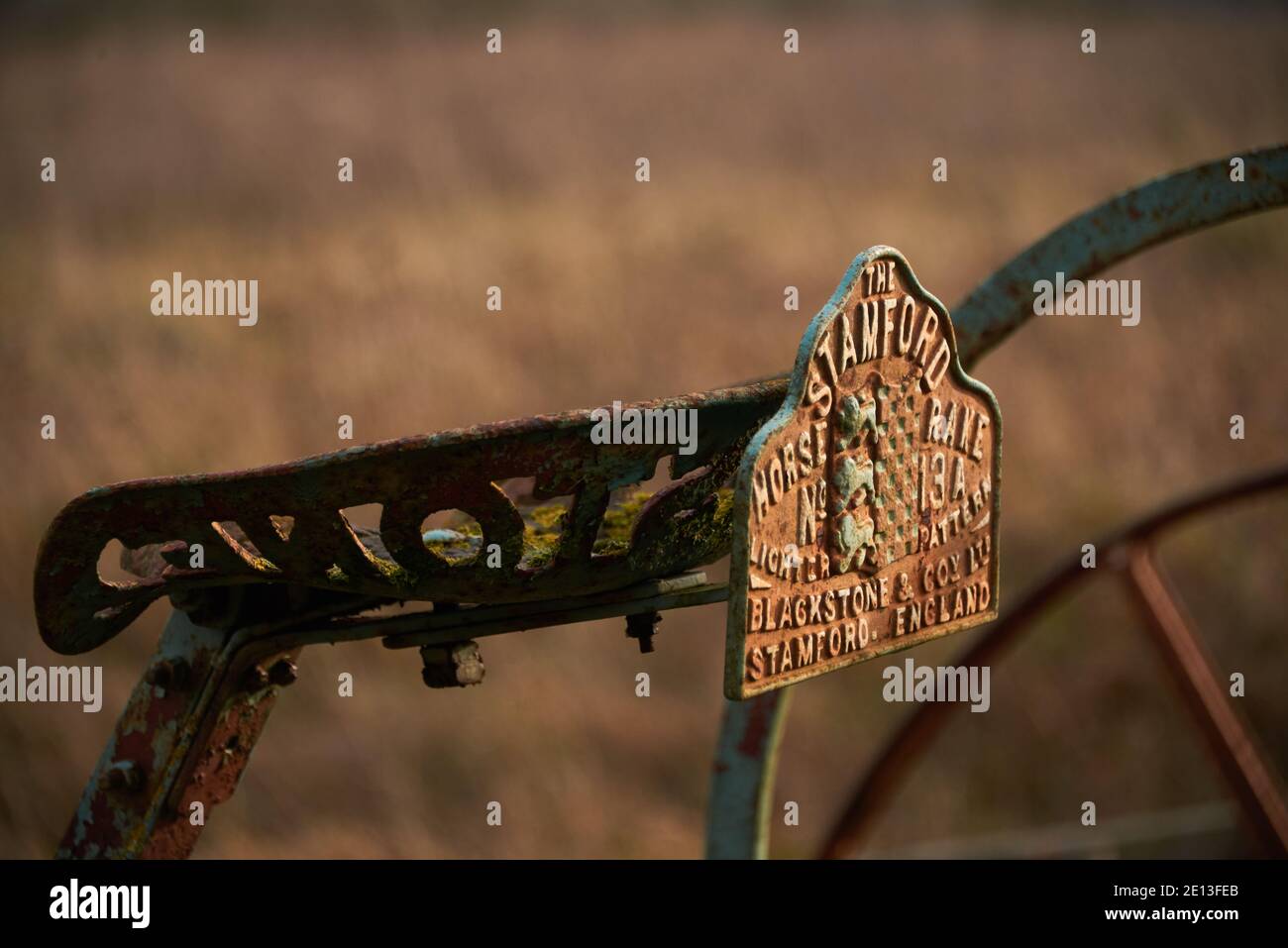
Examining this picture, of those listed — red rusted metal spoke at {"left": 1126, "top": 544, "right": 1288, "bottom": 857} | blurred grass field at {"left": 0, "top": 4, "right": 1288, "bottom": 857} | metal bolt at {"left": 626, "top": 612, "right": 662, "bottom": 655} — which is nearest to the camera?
metal bolt at {"left": 626, "top": 612, "right": 662, "bottom": 655}

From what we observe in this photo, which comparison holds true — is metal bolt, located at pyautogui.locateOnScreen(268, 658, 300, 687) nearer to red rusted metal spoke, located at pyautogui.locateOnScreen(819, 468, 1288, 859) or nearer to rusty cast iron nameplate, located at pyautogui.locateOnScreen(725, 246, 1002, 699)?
rusty cast iron nameplate, located at pyautogui.locateOnScreen(725, 246, 1002, 699)

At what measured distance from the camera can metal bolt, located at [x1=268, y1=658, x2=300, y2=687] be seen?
153cm

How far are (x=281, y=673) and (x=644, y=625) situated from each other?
14.5 inches

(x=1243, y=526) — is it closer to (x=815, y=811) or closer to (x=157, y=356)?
(x=815, y=811)

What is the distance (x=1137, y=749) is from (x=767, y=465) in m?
4.44

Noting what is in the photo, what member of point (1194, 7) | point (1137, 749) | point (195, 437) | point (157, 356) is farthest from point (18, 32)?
point (1194, 7)

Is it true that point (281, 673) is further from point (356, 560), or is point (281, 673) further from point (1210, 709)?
point (1210, 709)

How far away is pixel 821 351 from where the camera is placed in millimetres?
1289

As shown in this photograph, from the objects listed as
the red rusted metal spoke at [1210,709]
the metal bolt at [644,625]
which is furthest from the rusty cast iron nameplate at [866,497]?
the red rusted metal spoke at [1210,709]

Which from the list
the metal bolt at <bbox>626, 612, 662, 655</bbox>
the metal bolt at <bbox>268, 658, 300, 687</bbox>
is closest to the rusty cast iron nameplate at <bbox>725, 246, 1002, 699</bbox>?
the metal bolt at <bbox>626, 612, 662, 655</bbox>

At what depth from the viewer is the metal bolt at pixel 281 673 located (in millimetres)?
1531

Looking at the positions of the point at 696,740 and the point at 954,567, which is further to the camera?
the point at 696,740

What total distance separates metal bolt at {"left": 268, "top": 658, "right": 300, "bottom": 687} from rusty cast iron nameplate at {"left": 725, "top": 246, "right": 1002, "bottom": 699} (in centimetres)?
50

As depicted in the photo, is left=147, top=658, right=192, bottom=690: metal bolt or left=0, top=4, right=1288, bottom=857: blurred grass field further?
left=0, top=4, right=1288, bottom=857: blurred grass field
